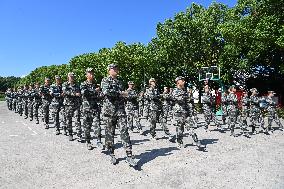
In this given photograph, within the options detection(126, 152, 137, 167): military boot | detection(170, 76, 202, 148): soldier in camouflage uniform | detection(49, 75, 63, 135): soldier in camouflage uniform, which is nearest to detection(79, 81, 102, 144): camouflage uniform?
detection(170, 76, 202, 148): soldier in camouflage uniform

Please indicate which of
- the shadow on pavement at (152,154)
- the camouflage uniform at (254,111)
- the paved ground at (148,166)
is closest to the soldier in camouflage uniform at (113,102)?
the shadow on pavement at (152,154)

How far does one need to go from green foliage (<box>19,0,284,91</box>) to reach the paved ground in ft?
71.0

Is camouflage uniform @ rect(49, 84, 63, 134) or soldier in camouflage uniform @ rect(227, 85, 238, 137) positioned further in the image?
soldier in camouflage uniform @ rect(227, 85, 238, 137)

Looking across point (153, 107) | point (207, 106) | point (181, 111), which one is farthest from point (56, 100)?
point (207, 106)

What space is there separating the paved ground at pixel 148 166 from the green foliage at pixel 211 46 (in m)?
21.6

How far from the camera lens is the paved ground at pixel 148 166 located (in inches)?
343

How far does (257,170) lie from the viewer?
395 inches

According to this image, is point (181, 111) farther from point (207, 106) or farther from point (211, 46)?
point (211, 46)

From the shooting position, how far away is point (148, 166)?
10.1 metres

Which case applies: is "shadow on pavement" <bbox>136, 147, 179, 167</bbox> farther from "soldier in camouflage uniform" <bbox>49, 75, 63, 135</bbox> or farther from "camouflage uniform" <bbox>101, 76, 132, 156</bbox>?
"soldier in camouflage uniform" <bbox>49, 75, 63, 135</bbox>

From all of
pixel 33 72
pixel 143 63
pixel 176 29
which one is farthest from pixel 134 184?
pixel 33 72

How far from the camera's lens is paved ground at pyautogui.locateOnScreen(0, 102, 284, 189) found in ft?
28.6

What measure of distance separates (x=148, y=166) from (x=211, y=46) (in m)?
40.6

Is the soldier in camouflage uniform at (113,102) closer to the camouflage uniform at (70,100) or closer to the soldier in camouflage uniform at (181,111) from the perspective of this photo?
the soldier in camouflage uniform at (181,111)
